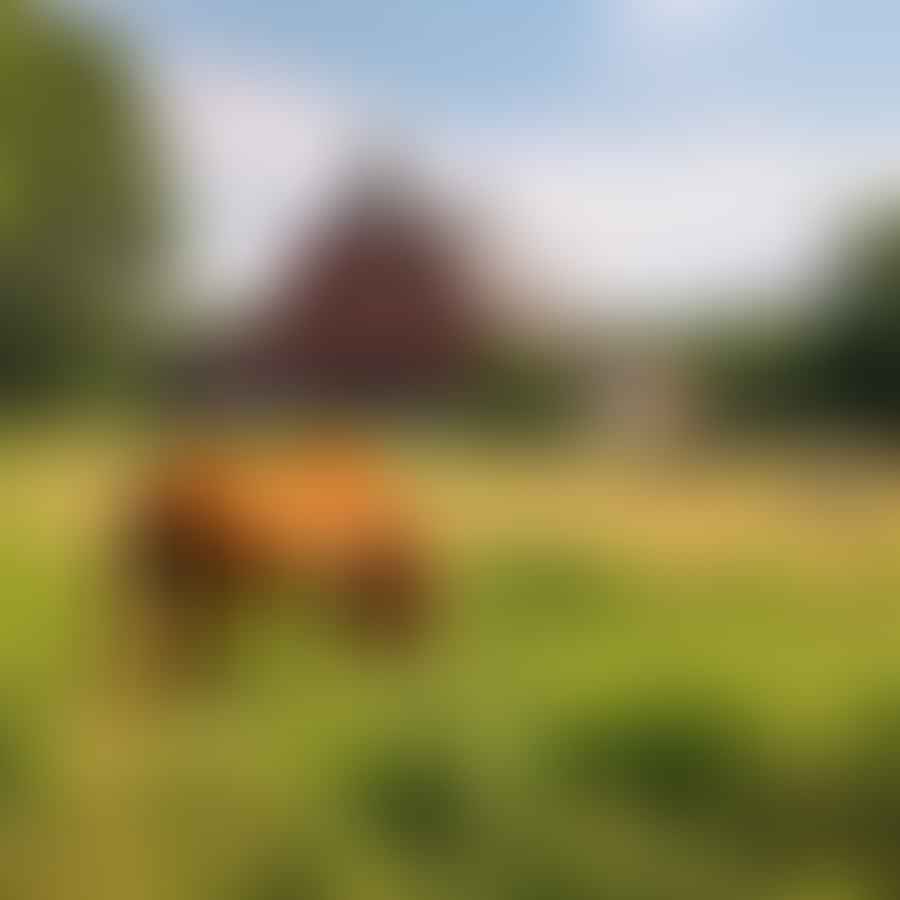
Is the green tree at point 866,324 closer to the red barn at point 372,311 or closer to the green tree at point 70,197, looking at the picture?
the red barn at point 372,311

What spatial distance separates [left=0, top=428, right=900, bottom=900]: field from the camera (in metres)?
0.43

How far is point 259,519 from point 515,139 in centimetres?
18

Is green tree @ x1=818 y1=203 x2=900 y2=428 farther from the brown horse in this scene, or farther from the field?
the brown horse

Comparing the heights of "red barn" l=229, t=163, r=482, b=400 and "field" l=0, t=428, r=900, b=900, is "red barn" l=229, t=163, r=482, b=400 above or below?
above

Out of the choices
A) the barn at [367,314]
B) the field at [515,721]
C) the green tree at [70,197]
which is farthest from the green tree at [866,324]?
the green tree at [70,197]

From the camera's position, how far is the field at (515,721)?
1.41ft

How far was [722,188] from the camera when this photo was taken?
1.37 ft

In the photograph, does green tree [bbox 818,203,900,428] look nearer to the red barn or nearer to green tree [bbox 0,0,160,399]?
the red barn

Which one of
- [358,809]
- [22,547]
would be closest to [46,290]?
[22,547]

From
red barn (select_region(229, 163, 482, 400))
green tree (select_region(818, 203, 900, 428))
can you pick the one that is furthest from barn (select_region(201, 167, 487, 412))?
green tree (select_region(818, 203, 900, 428))

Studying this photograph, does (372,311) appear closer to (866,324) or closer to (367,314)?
(367,314)

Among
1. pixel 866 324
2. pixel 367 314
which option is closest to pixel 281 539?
pixel 367 314

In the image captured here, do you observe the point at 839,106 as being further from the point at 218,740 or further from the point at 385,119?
the point at 218,740

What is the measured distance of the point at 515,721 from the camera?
1.44 ft
